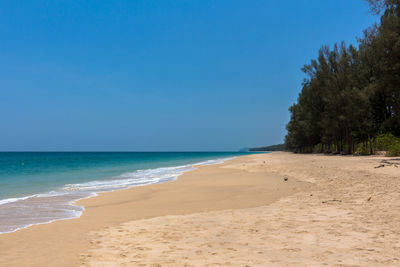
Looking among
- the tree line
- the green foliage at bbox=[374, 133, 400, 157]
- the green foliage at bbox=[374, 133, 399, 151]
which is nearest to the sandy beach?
the tree line

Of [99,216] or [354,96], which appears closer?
[99,216]

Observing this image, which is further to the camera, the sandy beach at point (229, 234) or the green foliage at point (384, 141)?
the green foliage at point (384, 141)

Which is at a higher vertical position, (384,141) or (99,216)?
(384,141)

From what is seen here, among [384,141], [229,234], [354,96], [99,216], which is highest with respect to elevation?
[354,96]

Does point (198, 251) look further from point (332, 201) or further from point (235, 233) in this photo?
point (332, 201)

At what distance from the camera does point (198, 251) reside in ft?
17.5

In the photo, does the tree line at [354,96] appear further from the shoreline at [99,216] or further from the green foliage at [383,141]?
the shoreline at [99,216]

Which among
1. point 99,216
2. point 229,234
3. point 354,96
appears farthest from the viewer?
point 354,96

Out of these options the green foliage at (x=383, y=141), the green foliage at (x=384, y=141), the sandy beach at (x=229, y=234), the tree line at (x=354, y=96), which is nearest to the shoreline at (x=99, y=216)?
the sandy beach at (x=229, y=234)

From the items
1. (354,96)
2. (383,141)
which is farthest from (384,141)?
(354,96)

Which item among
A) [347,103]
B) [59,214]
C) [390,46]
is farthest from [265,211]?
[347,103]

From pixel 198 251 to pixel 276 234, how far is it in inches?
73.6

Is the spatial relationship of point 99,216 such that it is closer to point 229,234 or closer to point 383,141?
point 229,234

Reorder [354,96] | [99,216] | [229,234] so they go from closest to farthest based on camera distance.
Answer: [229,234], [99,216], [354,96]
